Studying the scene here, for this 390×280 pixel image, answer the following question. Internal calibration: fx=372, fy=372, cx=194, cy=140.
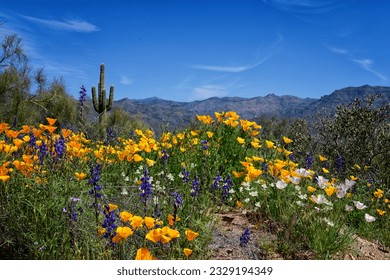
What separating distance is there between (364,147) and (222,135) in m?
5.52

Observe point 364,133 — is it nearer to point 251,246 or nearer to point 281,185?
point 281,185

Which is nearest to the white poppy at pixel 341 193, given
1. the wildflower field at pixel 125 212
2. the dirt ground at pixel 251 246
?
the wildflower field at pixel 125 212

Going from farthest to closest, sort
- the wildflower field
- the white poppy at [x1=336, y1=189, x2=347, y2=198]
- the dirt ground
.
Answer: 1. the white poppy at [x1=336, y1=189, x2=347, y2=198]
2. the dirt ground
3. the wildflower field

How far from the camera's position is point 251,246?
281 cm

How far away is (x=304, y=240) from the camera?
2.92 meters

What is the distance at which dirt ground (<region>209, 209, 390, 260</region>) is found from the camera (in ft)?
8.85

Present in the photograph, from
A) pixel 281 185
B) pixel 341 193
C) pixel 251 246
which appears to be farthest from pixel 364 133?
pixel 251 246

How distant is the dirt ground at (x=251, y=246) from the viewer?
270 centimetres

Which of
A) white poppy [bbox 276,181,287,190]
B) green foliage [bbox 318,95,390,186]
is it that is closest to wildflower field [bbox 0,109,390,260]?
white poppy [bbox 276,181,287,190]

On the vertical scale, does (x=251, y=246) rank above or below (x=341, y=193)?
below

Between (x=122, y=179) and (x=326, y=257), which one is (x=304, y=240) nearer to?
A: (x=326, y=257)

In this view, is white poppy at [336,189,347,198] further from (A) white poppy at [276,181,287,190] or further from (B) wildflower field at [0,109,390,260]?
(A) white poppy at [276,181,287,190]

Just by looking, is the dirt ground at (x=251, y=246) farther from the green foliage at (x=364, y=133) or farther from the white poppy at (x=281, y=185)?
the green foliage at (x=364, y=133)
